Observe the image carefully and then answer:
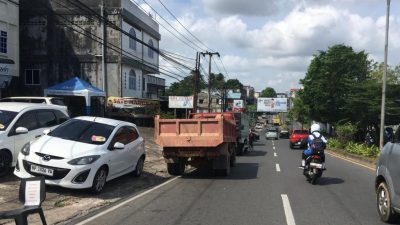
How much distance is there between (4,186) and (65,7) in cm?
3623

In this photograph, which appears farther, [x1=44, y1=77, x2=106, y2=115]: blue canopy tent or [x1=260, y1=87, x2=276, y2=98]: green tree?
[x1=260, y1=87, x2=276, y2=98]: green tree

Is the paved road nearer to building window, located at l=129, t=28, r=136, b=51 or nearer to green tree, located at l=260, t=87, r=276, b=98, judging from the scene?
building window, located at l=129, t=28, r=136, b=51

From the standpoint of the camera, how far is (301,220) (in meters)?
8.83

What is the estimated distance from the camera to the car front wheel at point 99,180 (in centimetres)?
1130

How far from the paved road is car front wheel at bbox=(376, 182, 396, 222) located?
0.22 meters

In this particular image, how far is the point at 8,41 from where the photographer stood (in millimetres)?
34594

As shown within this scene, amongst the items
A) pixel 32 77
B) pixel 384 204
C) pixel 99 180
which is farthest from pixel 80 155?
pixel 32 77

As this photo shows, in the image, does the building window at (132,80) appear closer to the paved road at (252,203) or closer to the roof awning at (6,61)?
the roof awning at (6,61)

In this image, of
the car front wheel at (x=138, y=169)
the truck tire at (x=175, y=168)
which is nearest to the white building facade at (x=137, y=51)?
the truck tire at (x=175, y=168)

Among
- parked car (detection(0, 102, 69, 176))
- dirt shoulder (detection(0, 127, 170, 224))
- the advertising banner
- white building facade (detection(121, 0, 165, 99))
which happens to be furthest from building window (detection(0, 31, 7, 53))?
dirt shoulder (detection(0, 127, 170, 224))

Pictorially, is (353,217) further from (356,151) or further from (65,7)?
(65,7)

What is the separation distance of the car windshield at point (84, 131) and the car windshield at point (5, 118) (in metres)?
1.19

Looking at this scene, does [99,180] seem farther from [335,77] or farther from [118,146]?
[335,77]

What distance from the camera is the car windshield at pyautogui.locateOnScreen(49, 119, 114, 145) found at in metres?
12.1
